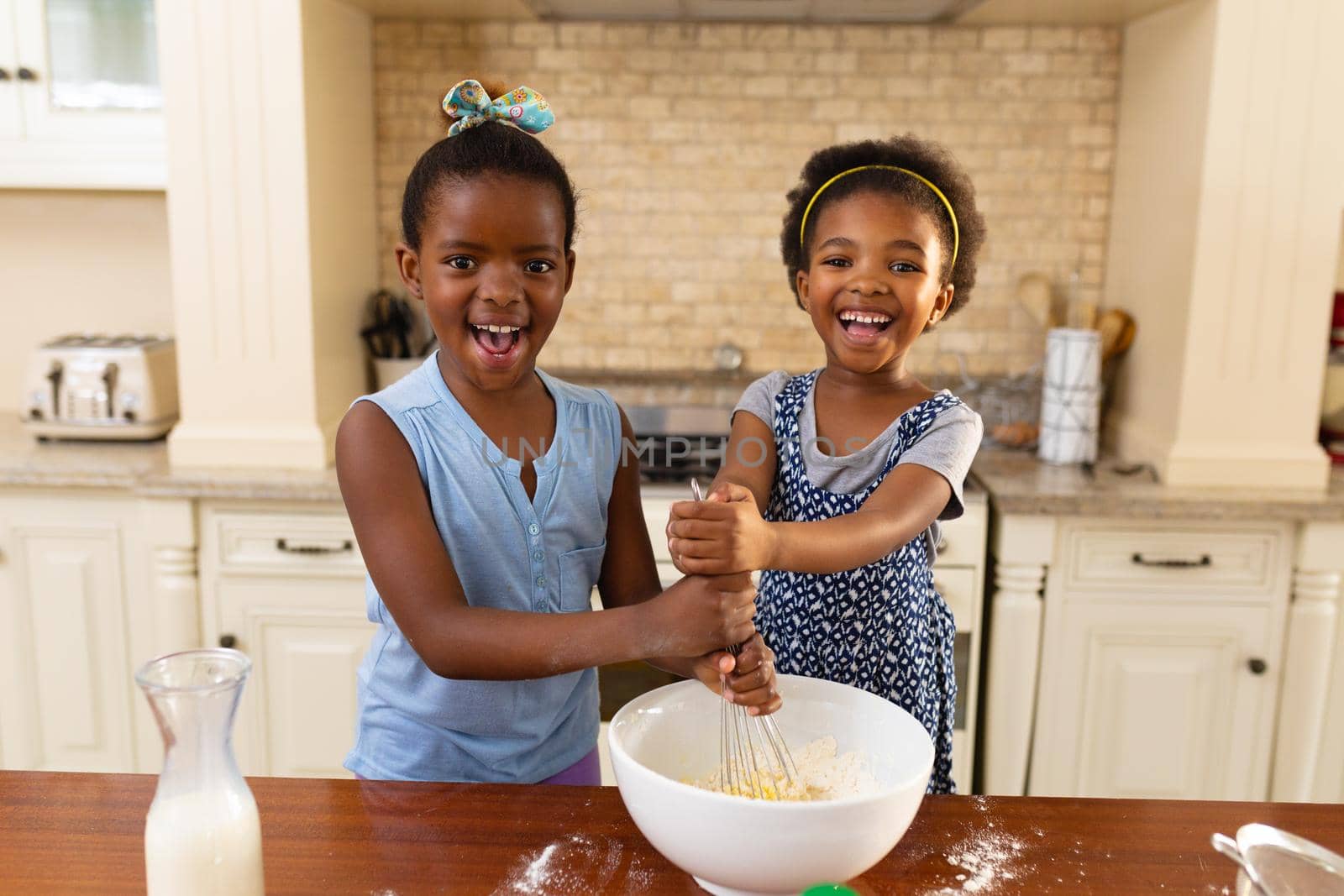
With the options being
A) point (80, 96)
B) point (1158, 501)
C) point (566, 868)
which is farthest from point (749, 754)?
point (80, 96)

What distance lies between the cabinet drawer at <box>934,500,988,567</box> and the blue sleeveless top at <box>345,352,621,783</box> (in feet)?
3.36

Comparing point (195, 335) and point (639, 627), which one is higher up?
point (195, 335)

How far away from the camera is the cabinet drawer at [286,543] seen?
1.98 meters

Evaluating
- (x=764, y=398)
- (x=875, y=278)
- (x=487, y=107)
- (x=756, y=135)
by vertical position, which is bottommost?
(x=764, y=398)

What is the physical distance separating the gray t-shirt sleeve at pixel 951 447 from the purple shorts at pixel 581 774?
43 centimetres

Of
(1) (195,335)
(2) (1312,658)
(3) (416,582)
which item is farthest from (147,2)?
(2) (1312,658)

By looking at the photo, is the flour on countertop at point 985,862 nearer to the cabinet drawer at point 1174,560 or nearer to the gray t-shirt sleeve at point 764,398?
the gray t-shirt sleeve at point 764,398

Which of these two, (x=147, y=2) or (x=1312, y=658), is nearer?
(x=1312, y=658)

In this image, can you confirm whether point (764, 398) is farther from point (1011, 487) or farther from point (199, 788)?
point (1011, 487)

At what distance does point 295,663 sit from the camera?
2.03m

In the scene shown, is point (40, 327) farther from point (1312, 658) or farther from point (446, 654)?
point (1312, 658)

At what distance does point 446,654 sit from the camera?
928 mm

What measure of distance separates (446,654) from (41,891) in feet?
1.06

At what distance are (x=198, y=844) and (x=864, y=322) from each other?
0.72m
